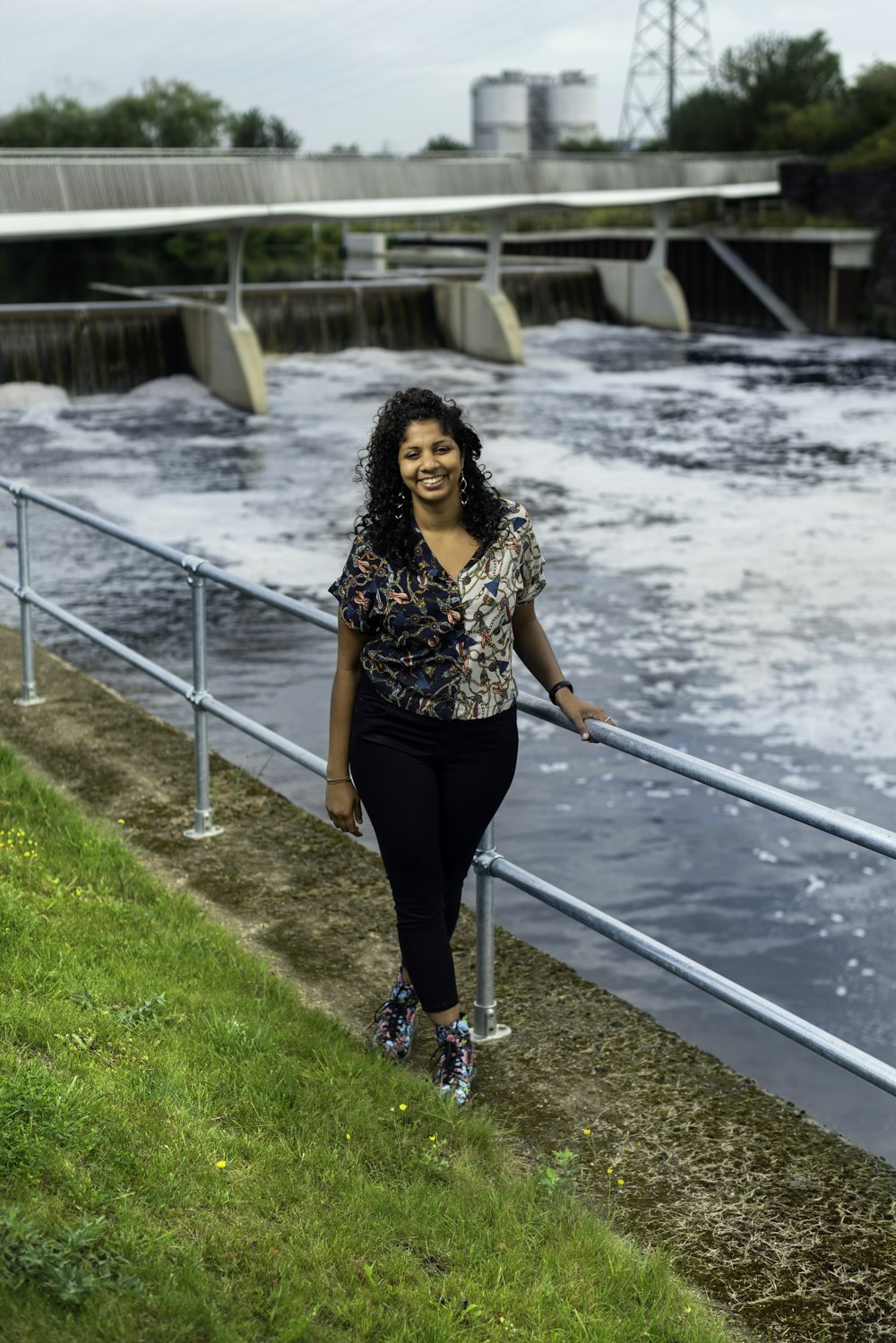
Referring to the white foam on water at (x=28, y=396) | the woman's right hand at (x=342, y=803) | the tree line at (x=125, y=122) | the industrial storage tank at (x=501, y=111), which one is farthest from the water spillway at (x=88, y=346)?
the industrial storage tank at (x=501, y=111)

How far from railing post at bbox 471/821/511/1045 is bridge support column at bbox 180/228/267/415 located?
72.5ft

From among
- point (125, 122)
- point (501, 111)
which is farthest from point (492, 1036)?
point (501, 111)

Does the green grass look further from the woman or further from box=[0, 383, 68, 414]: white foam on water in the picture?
box=[0, 383, 68, 414]: white foam on water

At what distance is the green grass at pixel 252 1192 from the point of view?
257 cm

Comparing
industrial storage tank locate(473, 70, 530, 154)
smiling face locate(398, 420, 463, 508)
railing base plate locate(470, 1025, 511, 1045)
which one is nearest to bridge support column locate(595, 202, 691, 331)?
railing base plate locate(470, 1025, 511, 1045)

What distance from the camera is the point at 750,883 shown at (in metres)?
7.57

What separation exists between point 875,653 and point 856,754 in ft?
7.71

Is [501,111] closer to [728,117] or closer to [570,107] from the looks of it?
[570,107]

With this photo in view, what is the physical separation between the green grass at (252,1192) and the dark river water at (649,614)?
2.66m

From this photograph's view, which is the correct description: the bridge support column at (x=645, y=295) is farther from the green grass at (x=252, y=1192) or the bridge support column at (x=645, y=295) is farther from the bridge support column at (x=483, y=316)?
the green grass at (x=252, y=1192)

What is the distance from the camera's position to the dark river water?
698 cm

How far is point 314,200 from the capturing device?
96.8ft

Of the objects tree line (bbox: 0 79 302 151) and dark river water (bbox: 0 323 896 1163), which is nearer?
dark river water (bbox: 0 323 896 1163)

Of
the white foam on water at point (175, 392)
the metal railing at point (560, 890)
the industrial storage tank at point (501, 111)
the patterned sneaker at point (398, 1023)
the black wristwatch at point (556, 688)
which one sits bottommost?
the white foam on water at point (175, 392)
